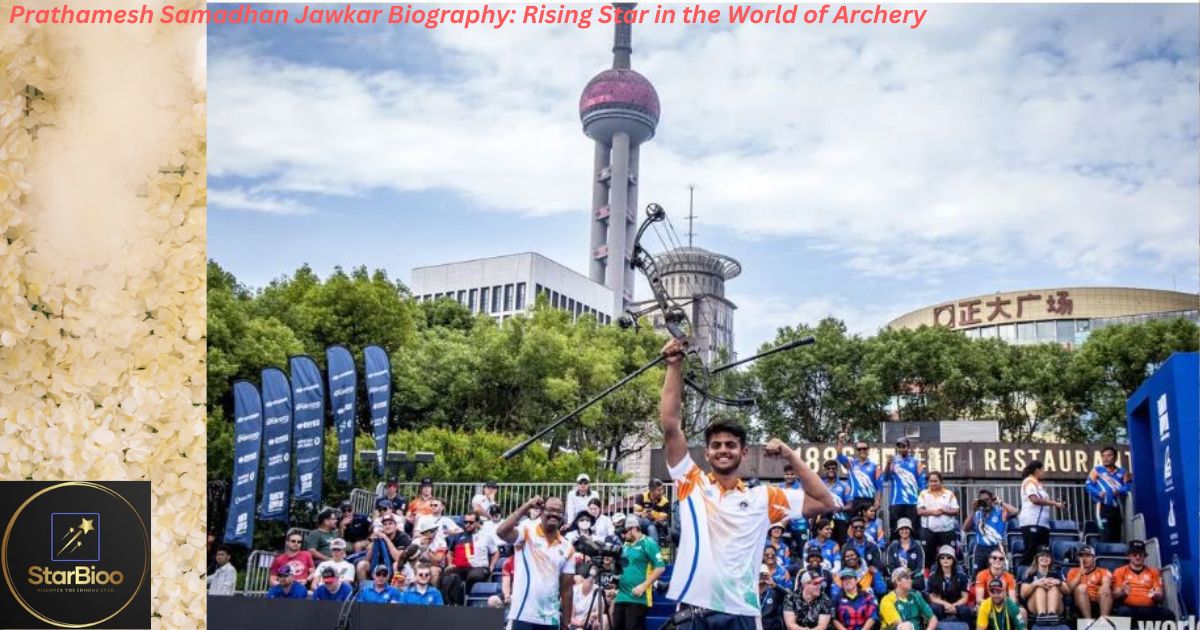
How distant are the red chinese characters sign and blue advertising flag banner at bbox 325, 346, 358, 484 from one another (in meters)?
22.5

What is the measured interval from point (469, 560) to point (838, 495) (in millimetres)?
2682

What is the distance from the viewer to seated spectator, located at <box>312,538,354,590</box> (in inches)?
282

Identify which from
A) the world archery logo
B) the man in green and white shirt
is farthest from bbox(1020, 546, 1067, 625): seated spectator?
the world archery logo

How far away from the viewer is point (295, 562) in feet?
24.5

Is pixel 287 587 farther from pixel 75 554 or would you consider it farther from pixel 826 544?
pixel 826 544

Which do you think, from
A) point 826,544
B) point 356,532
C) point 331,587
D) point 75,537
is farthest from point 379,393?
point 75,537

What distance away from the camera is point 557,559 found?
591 centimetres

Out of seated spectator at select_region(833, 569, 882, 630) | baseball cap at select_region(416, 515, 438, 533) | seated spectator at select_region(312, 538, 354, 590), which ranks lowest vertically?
seated spectator at select_region(833, 569, 882, 630)

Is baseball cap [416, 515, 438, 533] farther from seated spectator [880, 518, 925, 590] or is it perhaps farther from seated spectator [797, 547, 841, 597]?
seated spectator [880, 518, 925, 590]

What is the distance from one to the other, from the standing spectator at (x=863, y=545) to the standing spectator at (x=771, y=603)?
2.11 feet

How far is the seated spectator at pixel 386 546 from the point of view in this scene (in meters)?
7.74

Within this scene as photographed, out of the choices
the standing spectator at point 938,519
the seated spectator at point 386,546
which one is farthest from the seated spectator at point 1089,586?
the seated spectator at point 386,546

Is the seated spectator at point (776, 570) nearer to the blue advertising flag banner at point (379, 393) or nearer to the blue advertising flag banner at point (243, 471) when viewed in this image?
the blue advertising flag banner at point (243, 471)

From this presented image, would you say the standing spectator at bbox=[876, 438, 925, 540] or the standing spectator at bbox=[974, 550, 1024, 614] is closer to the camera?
the standing spectator at bbox=[974, 550, 1024, 614]
